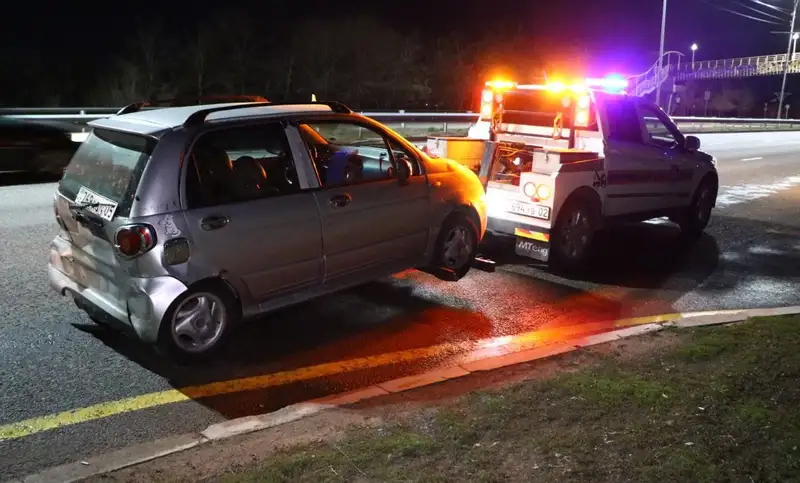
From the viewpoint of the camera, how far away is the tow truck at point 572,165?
26.0 feet

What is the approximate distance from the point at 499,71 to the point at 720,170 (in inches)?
1584

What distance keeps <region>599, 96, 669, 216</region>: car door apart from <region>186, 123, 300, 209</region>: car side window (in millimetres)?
4135

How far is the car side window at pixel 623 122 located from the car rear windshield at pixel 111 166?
217 inches

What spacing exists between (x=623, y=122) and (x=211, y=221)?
5694mm

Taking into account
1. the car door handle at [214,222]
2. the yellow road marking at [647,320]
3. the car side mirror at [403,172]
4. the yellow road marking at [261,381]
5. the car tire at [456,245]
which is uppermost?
the car side mirror at [403,172]

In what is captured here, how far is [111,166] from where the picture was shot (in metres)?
5.14

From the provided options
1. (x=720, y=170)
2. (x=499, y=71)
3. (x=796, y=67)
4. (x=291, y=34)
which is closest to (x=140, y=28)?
(x=291, y=34)

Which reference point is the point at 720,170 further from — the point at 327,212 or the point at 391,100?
the point at 391,100

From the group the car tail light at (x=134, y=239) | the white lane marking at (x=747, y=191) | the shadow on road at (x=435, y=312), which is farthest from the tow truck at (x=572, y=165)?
A: the car tail light at (x=134, y=239)

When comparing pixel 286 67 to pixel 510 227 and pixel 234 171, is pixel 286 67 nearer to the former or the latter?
pixel 510 227

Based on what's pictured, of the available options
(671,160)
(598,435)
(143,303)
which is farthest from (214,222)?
(671,160)

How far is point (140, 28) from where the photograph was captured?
4631 centimetres

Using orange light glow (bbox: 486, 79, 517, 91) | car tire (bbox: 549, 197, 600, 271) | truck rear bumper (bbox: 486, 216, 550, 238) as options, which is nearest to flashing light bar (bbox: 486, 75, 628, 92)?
orange light glow (bbox: 486, 79, 517, 91)

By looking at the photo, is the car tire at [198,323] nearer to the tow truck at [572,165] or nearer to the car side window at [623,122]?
the tow truck at [572,165]
